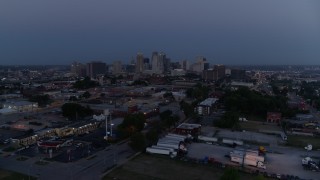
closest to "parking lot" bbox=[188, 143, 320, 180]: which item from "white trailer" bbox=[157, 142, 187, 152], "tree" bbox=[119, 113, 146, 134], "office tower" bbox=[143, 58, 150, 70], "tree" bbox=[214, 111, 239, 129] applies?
"white trailer" bbox=[157, 142, 187, 152]

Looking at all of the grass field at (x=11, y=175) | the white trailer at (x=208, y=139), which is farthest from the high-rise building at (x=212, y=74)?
the grass field at (x=11, y=175)

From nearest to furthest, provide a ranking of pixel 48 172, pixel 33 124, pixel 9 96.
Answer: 1. pixel 48 172
2. pixel 33 124
3. pixel 9 96

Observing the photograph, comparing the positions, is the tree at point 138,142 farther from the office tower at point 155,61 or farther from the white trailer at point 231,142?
the office tower at point 155,61

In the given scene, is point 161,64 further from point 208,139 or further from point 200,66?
point 208,139

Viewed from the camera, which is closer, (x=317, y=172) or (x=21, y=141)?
(x=317, y=172)

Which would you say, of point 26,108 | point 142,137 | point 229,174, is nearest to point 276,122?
point 142,137

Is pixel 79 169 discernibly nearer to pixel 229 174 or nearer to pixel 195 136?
pixel 229 174

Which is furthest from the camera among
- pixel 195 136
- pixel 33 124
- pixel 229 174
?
pixel 33 124

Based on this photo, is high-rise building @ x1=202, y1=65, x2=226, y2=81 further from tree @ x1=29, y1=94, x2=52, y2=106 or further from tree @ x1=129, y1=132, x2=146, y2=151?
tree @ x1=129, y1=132, x2=146, y2=151
